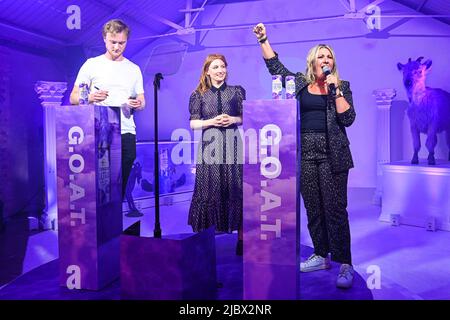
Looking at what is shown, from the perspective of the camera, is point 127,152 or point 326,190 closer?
point 326,190

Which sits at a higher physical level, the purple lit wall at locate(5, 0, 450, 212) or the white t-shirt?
the purple lit wall at locate(5, 0, 450, 212)

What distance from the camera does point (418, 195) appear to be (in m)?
4.11

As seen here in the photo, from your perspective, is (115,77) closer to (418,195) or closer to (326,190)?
(326,190)

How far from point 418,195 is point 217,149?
250 cm

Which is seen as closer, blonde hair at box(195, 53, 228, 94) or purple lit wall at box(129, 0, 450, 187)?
blonde hair at box(195, 53, 228, 94)

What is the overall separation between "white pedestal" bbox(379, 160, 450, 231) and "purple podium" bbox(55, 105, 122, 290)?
3059 millimetres

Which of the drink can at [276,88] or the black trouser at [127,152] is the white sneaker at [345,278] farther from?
the black trouser at [127,152]

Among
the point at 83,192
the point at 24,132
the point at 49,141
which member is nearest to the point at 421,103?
the point at 83,192

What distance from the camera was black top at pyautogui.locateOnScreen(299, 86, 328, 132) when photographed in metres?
2.17

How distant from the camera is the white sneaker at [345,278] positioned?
210cm

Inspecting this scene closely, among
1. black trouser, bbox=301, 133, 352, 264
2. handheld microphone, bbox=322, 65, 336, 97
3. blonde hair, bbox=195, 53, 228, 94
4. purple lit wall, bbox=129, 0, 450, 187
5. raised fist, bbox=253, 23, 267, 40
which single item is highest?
purple lit wall, bbox=129, 0, 450, 187

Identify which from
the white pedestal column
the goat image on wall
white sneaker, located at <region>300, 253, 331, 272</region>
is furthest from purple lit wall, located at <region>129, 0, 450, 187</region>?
white sneaker, located at <region>300, 253, 331, 272</region>

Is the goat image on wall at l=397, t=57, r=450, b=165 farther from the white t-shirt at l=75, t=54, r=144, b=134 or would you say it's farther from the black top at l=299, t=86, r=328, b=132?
the white t-shirt at l=75, t=54, r=144, b=134

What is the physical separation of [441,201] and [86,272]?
10.6 ft
